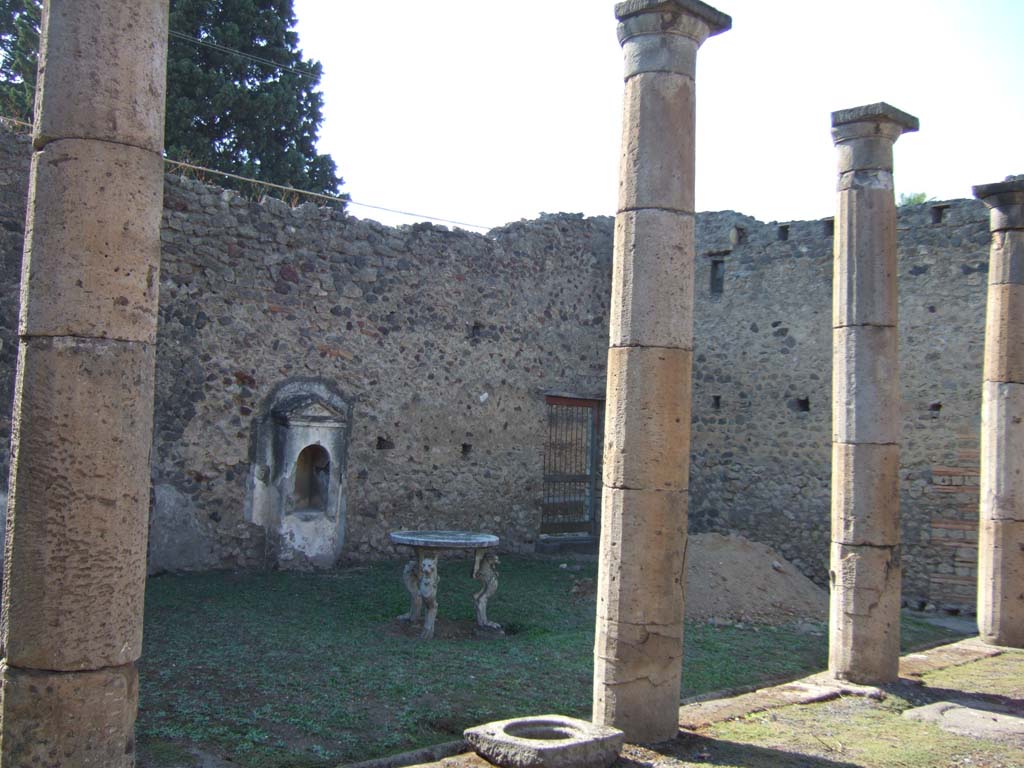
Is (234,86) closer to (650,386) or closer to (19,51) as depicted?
(19,51)

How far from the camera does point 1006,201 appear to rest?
9.19 metres

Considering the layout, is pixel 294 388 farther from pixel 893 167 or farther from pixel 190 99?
pixel 190 99

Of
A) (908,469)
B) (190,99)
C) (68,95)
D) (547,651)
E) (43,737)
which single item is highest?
(190,99)

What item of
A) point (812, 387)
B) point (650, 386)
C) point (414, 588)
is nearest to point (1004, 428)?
point (812, 387)

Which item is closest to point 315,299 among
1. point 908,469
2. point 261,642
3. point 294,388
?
point 294,388

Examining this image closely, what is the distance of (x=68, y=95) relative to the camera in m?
3.79

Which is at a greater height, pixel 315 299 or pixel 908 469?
pixel 315 299

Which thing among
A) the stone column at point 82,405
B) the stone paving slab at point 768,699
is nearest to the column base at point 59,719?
the stone column at point 82,405

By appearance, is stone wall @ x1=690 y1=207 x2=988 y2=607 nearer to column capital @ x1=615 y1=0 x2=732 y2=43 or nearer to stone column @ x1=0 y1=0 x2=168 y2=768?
column capital @ x1=615 y1=0 x2=732 y2=43

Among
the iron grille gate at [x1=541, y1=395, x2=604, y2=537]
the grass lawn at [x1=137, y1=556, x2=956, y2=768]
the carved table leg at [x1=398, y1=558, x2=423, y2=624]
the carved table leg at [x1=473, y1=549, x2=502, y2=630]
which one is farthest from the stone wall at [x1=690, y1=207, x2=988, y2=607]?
the carved table leg at [x1=398, y1=558, x2=423, y2=624]

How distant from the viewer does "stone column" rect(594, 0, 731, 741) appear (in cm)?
536

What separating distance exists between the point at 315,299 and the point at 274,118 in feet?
32.8

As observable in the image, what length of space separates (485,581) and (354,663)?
2.03 metres

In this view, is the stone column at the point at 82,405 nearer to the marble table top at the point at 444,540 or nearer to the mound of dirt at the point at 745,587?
the marble table top at the point at 444,540
